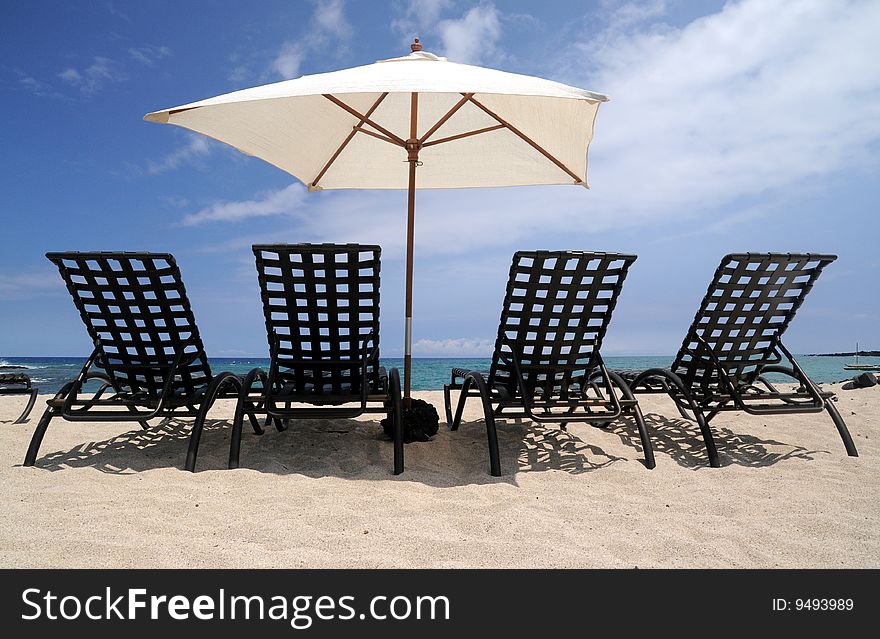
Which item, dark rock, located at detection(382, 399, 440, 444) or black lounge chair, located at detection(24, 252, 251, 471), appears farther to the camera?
dark rock, located at detection(382, 399, 440, 444)

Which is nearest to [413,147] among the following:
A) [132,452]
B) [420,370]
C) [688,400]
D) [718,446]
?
[688,400]

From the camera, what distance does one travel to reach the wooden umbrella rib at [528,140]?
5.22m

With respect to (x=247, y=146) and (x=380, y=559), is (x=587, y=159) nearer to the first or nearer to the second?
(x=247, y=146)

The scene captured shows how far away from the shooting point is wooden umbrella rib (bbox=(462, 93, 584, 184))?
5218 millimetres

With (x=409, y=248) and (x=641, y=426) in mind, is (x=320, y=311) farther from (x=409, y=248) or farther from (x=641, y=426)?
(x=641, y=426)

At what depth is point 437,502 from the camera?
3.27m

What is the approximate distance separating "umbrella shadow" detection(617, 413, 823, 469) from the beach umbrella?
2.28 meters

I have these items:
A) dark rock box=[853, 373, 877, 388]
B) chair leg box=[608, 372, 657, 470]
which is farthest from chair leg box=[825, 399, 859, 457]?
dark rock box=[853, 373, 877, 388]

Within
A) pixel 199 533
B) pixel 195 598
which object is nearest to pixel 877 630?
pixel 195 598

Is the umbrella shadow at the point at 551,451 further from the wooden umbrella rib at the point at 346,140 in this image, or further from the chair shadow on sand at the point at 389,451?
the wooden umbrella rib at the point at 346,140

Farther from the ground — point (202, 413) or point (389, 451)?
point (202, 413)

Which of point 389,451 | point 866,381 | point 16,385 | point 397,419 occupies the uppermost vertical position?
point 397,419

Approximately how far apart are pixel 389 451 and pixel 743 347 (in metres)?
3.18

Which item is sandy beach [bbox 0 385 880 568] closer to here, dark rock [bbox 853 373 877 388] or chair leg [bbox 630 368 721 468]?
chair leg [bbox 630 368 721 468]
